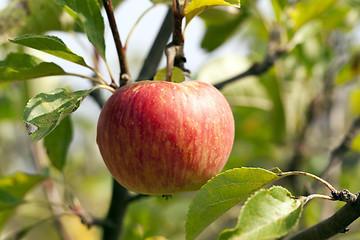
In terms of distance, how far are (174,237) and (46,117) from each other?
1.31 metres

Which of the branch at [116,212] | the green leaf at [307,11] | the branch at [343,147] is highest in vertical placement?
the green leaf at [307,11]

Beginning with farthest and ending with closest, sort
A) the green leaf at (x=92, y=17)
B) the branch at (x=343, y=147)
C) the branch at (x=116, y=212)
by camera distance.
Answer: the branch at (x=343, y=147)
the branch at (x=116, y=212)
the green leaf at (x=92, y=17)

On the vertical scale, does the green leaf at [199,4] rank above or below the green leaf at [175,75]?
above

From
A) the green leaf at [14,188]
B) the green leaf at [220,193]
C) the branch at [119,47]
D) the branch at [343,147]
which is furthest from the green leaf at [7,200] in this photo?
the branch at [343,147]

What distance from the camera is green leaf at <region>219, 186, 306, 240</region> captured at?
1.63 ft

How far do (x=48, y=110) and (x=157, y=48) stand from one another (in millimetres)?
443

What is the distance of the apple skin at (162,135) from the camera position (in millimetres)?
625

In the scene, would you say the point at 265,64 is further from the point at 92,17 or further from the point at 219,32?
the point at 92,17

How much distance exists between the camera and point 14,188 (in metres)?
1.11

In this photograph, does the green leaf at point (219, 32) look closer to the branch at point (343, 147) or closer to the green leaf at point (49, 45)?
the branch at point (343, 147)

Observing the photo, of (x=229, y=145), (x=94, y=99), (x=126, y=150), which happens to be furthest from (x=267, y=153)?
(x=126, y=150)

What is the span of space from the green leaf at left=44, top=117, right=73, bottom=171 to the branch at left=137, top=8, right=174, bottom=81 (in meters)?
0.24

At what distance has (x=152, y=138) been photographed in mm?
623

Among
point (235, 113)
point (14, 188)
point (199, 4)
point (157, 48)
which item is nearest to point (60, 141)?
point (14, 188)
